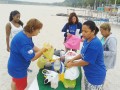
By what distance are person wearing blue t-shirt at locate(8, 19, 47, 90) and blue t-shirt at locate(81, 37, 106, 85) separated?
2.15ft

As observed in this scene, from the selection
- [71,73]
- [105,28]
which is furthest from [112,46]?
[71,73]

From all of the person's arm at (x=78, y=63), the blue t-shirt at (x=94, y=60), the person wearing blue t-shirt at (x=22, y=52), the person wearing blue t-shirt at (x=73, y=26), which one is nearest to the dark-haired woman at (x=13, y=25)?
the person wearing blue t-shirt at (x=73, y=26)

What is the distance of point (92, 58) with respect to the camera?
2.96 metres

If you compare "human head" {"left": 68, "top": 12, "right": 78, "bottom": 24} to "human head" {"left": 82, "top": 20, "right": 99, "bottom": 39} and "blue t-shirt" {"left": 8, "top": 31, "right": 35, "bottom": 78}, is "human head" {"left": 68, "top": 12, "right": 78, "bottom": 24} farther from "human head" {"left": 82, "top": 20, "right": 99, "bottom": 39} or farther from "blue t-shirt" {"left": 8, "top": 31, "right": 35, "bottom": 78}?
"human head" {"left": 82, "top": 20, "right": 99, "bottom": 39}

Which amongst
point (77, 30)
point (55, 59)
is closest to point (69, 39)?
point (77, 30)

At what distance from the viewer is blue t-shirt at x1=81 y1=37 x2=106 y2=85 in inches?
115

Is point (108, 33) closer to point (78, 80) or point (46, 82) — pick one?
point (78, 80)

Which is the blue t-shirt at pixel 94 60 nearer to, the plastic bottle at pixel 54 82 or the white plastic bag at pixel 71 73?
the white plastic bag at pixel 71 73

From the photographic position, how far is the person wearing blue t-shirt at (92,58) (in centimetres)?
293

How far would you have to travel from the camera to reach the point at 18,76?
3.49m

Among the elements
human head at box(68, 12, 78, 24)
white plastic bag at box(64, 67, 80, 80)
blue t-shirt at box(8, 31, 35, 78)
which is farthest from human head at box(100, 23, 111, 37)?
human head at box(68, 12, 78, 24)

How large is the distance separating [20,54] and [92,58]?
0.98 metres

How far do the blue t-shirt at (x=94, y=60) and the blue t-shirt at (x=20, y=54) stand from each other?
70cm

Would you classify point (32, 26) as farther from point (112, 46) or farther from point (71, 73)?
point (112, 46)
